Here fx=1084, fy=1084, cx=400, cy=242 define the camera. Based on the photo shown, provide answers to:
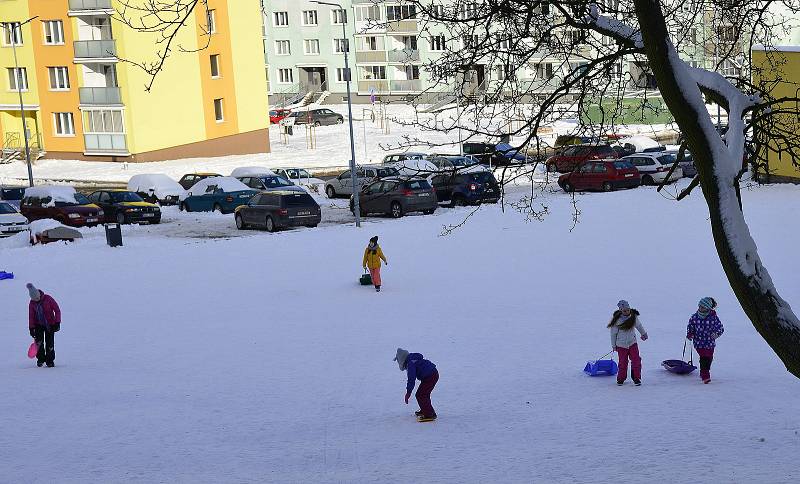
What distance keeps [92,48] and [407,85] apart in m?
28.8

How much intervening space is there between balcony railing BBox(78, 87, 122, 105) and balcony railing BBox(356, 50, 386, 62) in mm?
27869

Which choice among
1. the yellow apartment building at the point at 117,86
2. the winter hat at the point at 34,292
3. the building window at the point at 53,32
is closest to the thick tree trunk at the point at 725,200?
the winter hat at the point at 34,292

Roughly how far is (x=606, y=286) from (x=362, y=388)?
8.30 metres

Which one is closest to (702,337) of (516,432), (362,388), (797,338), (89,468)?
(516,432)

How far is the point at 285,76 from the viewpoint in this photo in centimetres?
8375

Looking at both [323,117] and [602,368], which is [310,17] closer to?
[323,117]

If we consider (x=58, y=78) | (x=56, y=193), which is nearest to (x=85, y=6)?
(x=58, y=78)

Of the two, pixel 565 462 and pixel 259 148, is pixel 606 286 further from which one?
pixel 259 148

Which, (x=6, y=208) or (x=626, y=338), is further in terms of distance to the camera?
(x=6, y=208)

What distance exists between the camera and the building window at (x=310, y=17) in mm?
80750

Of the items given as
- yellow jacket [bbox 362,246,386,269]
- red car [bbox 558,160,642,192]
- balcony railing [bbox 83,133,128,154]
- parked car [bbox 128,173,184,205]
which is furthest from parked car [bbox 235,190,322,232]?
balcony railing [bbox 83,133,128,154]

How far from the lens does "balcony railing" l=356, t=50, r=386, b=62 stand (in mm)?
77188

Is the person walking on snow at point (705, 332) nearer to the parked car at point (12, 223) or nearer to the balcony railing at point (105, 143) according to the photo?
the parked car at point (12, 223)

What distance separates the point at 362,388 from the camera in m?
15.1
